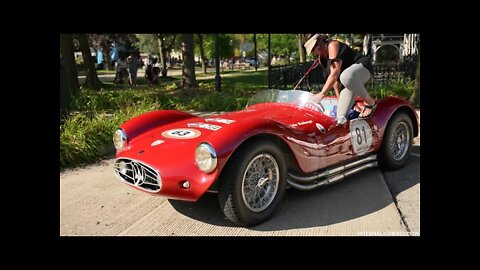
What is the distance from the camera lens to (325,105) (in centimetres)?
516

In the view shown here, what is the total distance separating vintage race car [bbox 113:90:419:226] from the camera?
3.34 m

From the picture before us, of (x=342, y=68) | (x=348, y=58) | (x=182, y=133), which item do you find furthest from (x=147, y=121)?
(x=348, y=58)

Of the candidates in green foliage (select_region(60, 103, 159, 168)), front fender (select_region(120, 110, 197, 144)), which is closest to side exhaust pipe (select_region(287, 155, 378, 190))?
front fender (select_region(120, 110, 197, 144))

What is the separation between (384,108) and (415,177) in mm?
956

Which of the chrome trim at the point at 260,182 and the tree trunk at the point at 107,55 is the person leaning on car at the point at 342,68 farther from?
the tree trunk at the point at 107,55

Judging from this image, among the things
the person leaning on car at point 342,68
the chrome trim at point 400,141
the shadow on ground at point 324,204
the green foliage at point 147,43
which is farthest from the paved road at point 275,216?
the green foliage at point 147,43

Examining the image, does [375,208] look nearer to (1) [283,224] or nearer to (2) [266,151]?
(1) [283,224]

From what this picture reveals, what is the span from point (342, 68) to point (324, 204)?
171 centimetres

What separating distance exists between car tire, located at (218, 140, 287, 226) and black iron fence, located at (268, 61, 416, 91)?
9178 mm

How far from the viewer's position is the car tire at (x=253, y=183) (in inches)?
132

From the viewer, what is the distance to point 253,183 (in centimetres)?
356

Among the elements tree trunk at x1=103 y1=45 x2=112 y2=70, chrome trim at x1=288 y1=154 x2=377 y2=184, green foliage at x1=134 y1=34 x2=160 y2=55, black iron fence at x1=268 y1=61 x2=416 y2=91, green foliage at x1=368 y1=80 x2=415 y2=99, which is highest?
green foliage at x1=134 y1=34 x2=160 y2=55

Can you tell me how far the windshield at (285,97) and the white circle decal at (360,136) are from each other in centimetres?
60

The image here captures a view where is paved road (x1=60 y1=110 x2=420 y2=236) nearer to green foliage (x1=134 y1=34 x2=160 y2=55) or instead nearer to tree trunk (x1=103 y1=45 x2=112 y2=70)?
tree trunk (x1=103 y1=45 x2=112 y2=70)
